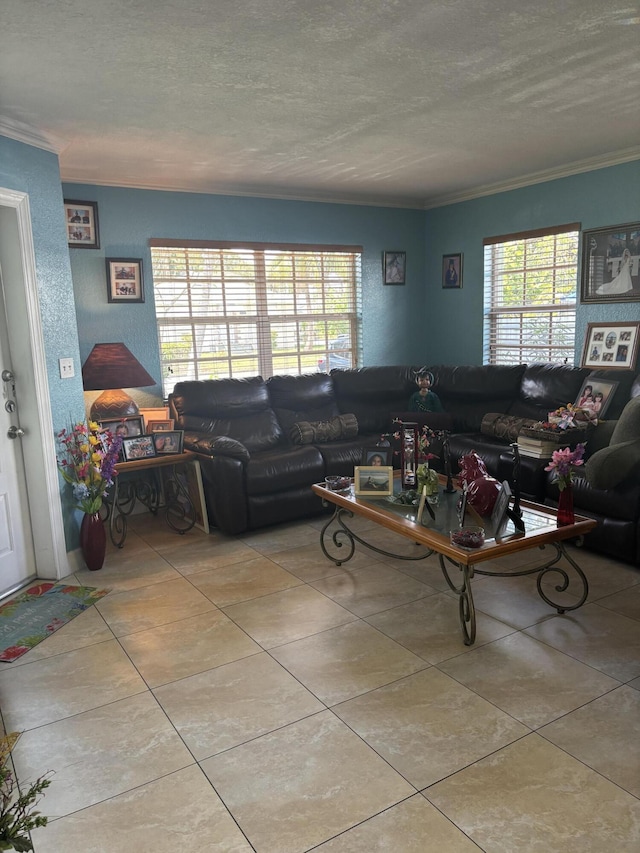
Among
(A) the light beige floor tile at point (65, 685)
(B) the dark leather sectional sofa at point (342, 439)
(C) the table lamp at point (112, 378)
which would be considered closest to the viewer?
(A) the light beige floor tile at point (65, 685)

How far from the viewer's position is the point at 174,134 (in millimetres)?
3676

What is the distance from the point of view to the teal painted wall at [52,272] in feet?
11.4

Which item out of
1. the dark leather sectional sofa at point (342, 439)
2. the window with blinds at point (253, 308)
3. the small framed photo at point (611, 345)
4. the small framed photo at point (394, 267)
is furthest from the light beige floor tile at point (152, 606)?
the small framed photo at point (394, 267)

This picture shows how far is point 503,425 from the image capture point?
16.2 ft

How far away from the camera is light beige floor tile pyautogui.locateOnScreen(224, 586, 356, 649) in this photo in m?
3.01

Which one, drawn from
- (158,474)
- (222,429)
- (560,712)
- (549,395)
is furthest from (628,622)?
(158,474)

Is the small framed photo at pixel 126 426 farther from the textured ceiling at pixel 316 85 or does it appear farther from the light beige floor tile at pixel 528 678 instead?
the light beige floor tile at pixel 528 678

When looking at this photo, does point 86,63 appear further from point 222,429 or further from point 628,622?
point 628,622

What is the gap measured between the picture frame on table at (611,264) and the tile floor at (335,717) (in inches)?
85.9

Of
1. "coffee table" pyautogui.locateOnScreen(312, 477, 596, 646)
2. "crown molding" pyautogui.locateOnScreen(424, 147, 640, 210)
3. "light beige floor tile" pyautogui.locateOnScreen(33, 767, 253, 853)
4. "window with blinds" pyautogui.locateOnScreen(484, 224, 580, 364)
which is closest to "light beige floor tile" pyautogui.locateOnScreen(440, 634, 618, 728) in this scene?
"coffee table" pyautogui.locateOnScreen(312, 477, 596, 646)

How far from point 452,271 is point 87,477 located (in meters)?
3.99

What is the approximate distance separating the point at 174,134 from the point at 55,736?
311 cm

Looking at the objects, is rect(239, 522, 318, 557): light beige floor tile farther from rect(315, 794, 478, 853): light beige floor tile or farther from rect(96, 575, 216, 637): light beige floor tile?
rect(315, 794, 478, 853): light beige floor tile

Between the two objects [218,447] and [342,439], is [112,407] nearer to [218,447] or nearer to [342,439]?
[218,447]
